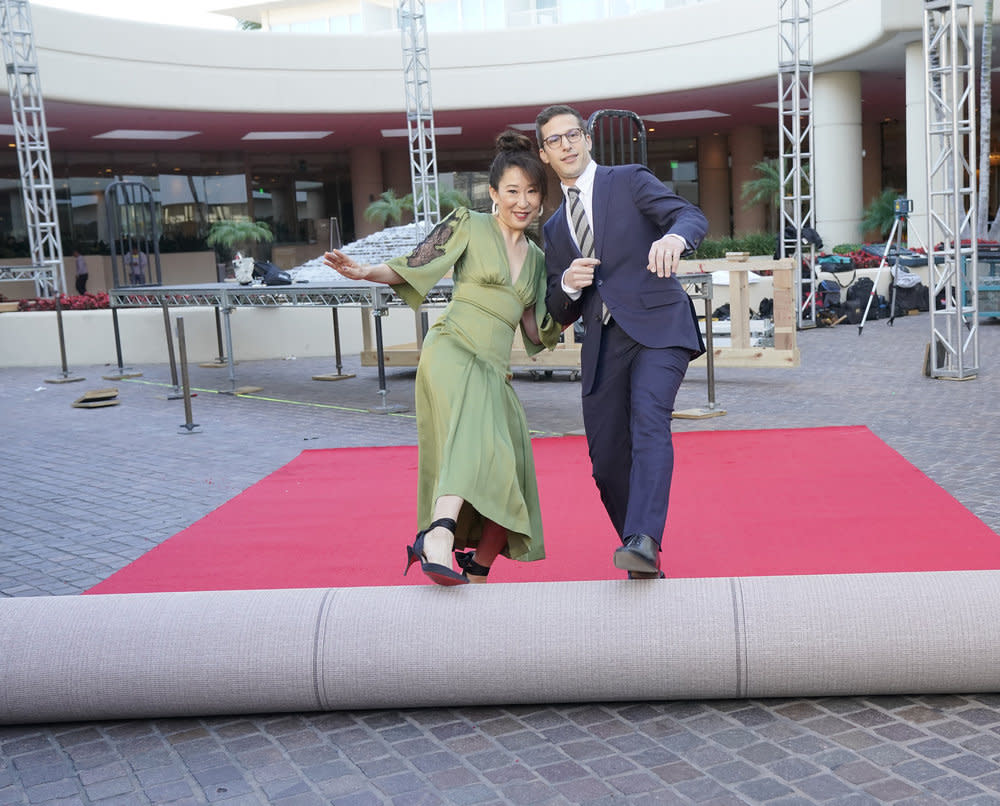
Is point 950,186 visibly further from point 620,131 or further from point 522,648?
point 522,648

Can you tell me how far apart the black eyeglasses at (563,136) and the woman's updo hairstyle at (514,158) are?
74mm

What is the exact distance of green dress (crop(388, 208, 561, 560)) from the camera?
360 centimetres

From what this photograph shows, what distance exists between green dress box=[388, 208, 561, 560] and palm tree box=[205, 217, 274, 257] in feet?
92.7

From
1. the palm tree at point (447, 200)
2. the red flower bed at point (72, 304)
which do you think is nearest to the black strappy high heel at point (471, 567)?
the red flower bed at point (72, 304)

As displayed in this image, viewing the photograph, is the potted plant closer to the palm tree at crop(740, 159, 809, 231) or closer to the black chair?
the palm tree at crop(740, 159, 809, 231)

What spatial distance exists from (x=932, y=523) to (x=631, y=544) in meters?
2.16

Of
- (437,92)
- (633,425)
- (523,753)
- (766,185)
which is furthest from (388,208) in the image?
(523,753)

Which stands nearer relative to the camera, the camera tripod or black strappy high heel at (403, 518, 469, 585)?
black strappy high heel at (403, 518, 469, 585)

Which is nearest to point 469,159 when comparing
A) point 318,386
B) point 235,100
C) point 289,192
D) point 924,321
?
point 289,192

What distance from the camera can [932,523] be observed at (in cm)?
476

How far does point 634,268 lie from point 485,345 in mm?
569

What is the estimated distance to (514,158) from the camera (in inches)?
143

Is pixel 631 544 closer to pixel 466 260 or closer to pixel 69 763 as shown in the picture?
pixel 466 260

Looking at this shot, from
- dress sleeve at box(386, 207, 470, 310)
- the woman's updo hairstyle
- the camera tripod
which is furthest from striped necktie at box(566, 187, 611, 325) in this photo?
the camera tripod
